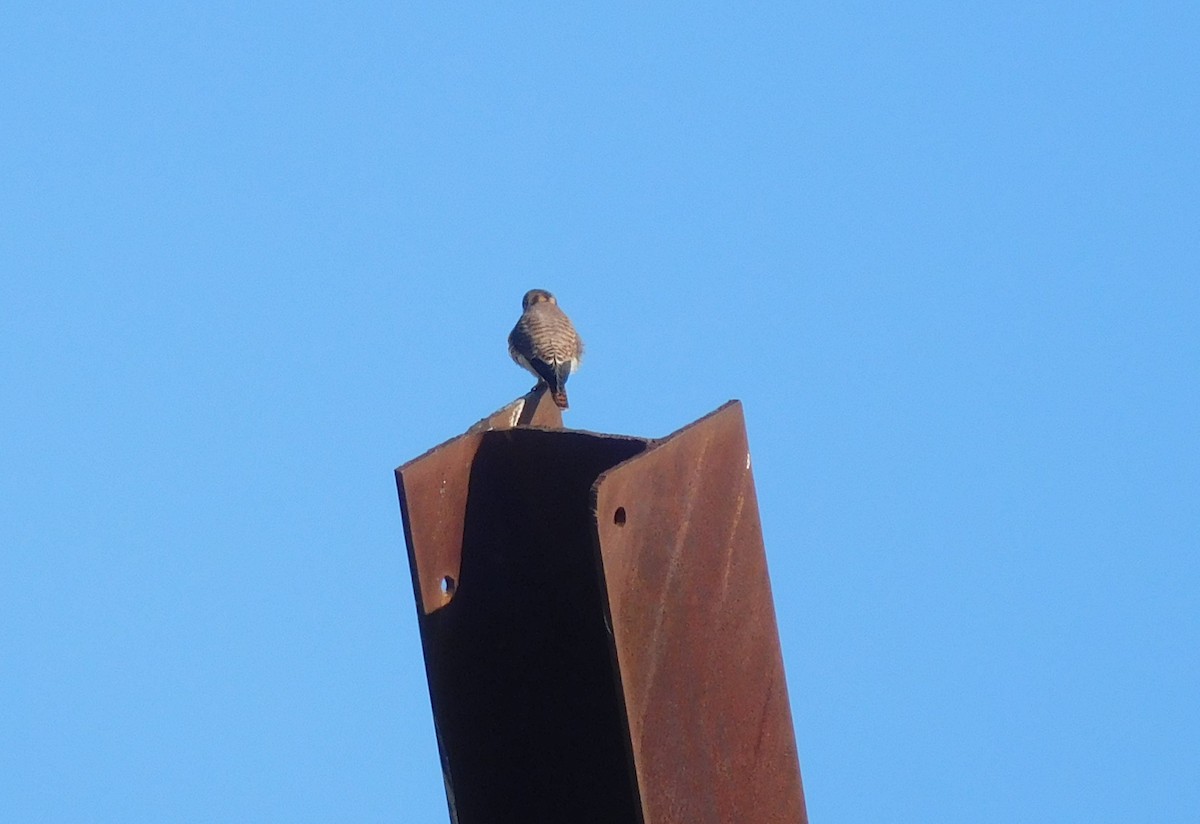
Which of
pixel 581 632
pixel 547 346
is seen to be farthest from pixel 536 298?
pixel 581 632

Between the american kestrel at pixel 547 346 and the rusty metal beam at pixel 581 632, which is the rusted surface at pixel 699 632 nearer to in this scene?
the rusty metal beam at pixel 581 632

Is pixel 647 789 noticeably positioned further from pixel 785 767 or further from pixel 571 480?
pixel 571 480

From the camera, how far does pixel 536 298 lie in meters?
9.30

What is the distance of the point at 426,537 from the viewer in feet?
11.8

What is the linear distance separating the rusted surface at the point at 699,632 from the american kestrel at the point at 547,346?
148 inches

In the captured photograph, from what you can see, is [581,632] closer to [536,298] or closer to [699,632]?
[699,632]

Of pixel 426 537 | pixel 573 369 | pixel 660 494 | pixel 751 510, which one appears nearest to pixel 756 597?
pixel 751 510

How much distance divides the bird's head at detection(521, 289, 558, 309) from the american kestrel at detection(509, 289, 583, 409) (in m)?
0.62

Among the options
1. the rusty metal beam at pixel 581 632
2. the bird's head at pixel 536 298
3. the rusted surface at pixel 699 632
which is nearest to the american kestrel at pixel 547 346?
the bird's head at pixel 536 298

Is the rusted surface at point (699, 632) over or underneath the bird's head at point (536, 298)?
underneath

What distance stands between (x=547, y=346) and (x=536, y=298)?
4.73ft

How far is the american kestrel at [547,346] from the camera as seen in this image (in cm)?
778

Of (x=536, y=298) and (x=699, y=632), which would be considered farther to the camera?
(x=536, y=298)

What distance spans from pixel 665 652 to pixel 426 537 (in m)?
0.57
